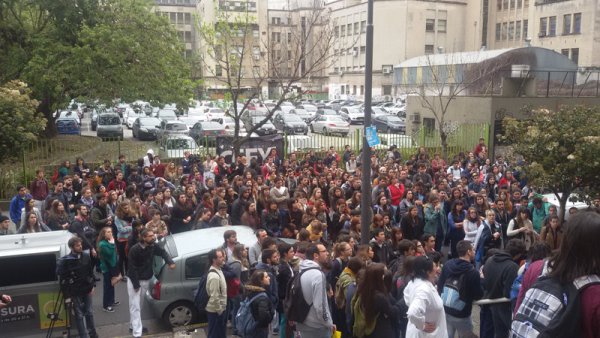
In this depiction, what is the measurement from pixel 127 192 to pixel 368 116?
19.1 ft

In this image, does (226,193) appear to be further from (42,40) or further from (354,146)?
(42,40)

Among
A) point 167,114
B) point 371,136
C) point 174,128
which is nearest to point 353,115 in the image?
point 167,114

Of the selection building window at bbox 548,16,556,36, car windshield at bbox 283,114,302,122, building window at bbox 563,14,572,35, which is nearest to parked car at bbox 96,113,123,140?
car windshield at bbox 283,114,302,122

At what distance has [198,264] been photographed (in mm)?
8867

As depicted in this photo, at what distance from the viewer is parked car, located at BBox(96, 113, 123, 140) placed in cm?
3431

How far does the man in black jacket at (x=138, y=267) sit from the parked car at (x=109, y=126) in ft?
88.4

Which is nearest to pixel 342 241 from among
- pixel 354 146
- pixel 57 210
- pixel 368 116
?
pixel 368 116

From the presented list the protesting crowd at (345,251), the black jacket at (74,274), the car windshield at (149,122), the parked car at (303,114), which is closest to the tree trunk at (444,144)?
the protesting crowd at (345,251)

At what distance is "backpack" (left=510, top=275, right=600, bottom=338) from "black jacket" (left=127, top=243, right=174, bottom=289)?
21.0ft

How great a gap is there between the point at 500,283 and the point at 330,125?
30941 mm

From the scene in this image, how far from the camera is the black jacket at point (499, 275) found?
687 centimetres

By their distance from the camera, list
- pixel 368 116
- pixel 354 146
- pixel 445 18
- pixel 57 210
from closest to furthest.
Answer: pixel 368 116
pixel 57 210
pixel 354 146
pixel 445 18

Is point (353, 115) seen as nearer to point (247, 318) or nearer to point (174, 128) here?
point (174, 128)

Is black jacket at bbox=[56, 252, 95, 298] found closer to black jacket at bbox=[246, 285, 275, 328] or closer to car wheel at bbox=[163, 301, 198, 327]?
car wheel at bbox=[163, 301, 198, 327]
